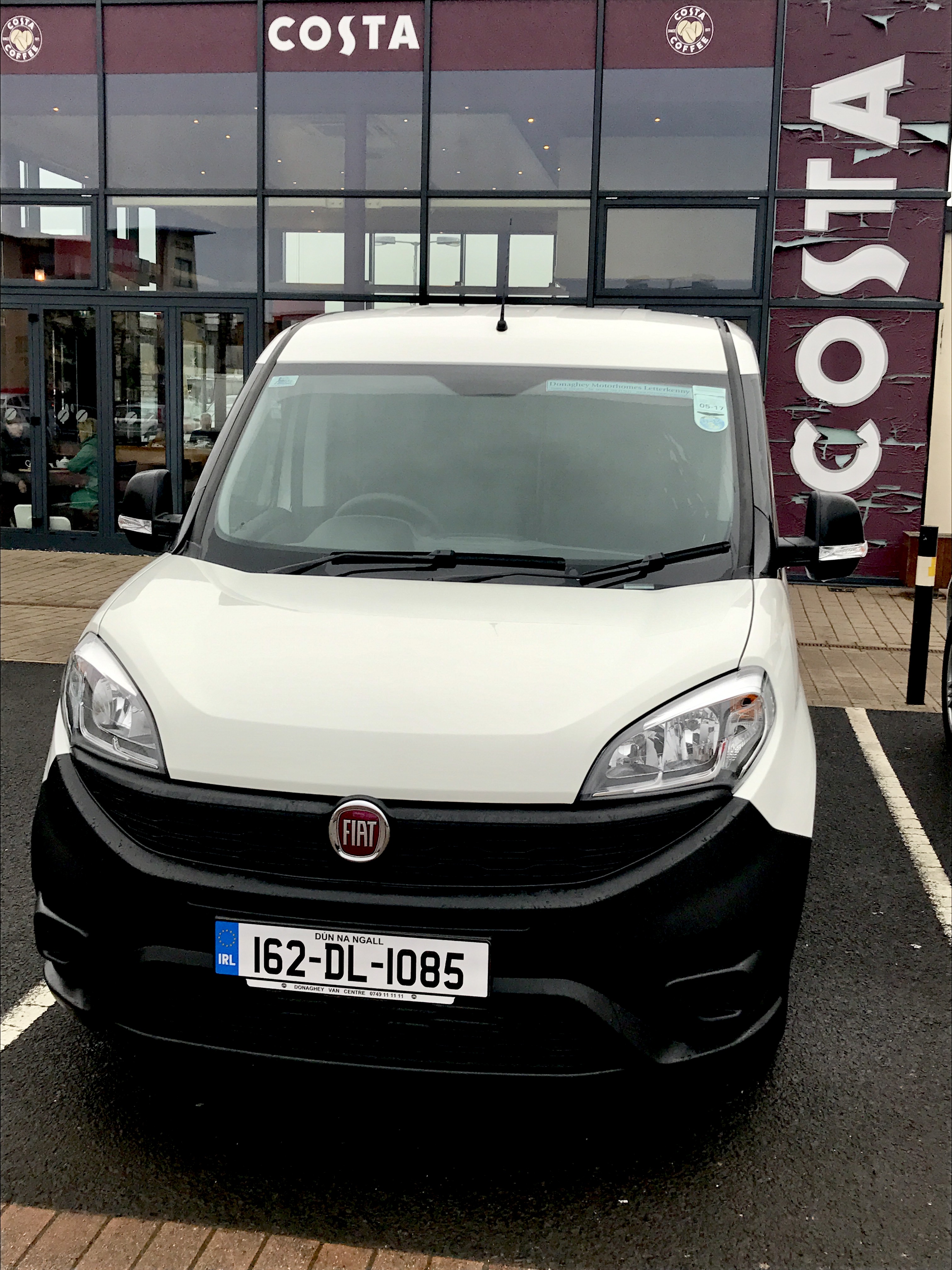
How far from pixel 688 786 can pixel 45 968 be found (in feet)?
5.14

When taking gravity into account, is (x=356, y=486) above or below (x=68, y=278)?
below

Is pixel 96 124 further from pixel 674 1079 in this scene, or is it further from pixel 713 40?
pixel 674 1079

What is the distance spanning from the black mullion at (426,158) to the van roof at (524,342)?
905cm

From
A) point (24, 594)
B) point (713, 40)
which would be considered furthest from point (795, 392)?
point (24, 594)

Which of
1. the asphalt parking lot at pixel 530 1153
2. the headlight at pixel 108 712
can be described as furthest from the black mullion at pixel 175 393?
the headlight at pixel 108 712

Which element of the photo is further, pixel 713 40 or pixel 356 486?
pixel 713 40

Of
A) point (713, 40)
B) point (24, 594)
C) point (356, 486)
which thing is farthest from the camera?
point (713, 40)

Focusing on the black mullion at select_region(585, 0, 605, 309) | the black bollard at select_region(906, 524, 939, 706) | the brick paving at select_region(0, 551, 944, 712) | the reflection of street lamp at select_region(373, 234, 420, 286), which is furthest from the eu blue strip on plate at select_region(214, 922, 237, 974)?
the reflection of street lamp at select_region(373, 234, 420, 286)

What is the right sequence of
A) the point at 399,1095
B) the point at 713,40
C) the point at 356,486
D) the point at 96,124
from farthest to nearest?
the point at 96,124
the point at 713,40
the point at 356,486
the point at 399,1095

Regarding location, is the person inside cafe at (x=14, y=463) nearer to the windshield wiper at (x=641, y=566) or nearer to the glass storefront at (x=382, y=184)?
the glass storefront at (x=382, y=184)

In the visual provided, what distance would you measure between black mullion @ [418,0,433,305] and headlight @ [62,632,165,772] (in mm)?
10499

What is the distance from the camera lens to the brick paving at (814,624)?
827 cm

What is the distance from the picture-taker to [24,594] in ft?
37.9

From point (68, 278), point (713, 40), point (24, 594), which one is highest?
point (713, 40)
